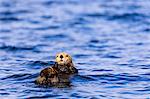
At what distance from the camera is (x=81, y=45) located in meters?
20.2

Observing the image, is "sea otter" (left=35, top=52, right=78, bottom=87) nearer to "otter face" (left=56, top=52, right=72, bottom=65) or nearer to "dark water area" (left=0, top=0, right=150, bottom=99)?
"otter face" (left=56, top=52, right=72, bottom=65)

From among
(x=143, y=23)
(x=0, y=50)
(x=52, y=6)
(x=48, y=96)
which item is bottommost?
(x=48, y=96)

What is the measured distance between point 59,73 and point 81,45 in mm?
6404

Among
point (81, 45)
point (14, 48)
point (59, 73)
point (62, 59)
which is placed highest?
point (81, 45)

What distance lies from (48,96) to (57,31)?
1165 cm

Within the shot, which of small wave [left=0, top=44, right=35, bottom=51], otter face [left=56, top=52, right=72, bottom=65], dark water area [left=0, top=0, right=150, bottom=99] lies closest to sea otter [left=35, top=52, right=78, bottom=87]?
otter face [left=56, top=52, right=72, bottom=65]

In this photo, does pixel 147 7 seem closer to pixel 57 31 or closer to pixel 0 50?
pixel 57 31

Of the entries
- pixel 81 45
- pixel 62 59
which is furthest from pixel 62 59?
pixel 81 45

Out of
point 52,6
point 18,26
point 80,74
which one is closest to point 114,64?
point 80,74

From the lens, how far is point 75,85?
13242mm

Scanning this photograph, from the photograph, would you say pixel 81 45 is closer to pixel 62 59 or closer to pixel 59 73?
pixel 62 59

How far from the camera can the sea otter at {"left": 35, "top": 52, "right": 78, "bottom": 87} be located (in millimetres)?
12836

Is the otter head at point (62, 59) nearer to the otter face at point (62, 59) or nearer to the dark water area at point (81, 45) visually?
the otter face at point (62, 59)

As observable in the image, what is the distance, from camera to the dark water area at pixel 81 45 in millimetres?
12961
